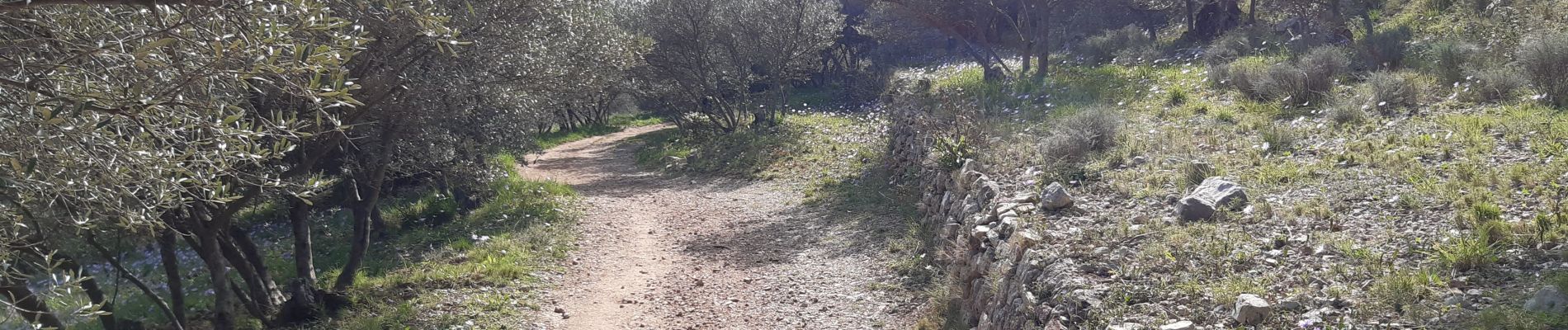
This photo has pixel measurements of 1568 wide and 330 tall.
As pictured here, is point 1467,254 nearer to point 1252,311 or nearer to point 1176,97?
point 1252,311

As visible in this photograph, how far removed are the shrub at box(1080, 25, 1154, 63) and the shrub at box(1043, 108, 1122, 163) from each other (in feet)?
35.9

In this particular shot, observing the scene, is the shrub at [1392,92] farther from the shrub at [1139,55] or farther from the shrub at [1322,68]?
the shrub at [1139,55]

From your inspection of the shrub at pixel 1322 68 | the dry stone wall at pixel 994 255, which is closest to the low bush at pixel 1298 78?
the shrub at pixel 1322 68

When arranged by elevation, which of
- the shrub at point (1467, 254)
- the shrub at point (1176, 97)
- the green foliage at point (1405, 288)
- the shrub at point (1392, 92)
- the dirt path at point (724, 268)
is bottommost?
the dirt path at point (724, 268)

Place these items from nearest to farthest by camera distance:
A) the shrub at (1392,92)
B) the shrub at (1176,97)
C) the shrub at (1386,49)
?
the shrub at (1392,92) → the shrub at (1386,49) → the shrub at (1176,97)

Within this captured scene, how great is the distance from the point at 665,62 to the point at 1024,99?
980 centimetres

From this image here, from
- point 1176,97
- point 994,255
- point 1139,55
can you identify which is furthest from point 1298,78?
point 1139,55

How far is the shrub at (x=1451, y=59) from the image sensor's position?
417 inches

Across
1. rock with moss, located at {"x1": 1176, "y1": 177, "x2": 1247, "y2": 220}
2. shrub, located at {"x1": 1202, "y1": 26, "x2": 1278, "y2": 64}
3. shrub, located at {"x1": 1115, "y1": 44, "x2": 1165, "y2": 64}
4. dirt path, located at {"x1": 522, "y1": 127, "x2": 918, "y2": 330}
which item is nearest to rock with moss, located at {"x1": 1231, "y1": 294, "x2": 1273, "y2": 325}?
rock with moss, located at {"x1": 1176, "y1": 177, "x2": 1247, "y2": 220}

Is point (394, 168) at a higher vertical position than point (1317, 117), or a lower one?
higher

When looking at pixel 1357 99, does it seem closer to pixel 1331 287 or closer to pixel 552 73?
pixel 1331 287

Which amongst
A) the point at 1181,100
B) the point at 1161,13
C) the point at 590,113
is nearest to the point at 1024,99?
the point at 1181,100

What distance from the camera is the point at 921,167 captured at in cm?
1349

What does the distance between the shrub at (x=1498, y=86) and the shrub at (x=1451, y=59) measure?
0.72 meters
